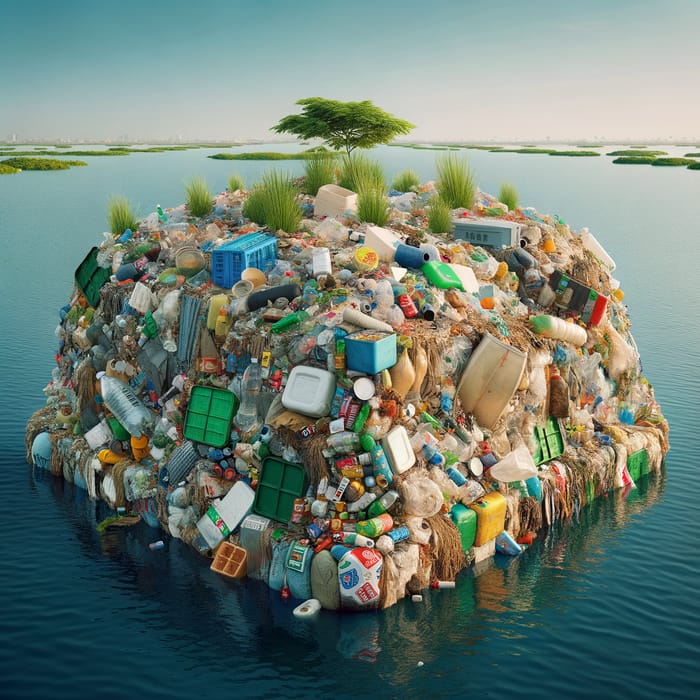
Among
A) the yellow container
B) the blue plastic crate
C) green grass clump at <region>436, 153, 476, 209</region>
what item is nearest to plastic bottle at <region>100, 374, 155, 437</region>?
the blue plastic crate

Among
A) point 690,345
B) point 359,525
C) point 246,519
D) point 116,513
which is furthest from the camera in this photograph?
point 690,345

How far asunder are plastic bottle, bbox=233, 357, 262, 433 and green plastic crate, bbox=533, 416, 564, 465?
182 inches

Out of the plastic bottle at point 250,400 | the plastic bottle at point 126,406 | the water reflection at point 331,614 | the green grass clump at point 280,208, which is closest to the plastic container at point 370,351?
the plastic bottle at point 250,400

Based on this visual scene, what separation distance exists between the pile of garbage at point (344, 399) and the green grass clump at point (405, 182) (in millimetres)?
4341

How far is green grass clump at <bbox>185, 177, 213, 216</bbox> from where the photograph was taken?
16562mm

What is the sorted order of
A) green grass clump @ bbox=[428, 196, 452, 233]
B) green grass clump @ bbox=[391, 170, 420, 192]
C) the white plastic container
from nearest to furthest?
the white plastic container → green grass clump @ bbox=[428, 196, 452, 233] → green grass clump @ bbox=[391, 170, 420, 192]

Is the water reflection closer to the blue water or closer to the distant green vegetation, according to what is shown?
the blue water

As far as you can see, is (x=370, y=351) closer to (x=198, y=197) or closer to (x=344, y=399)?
(x=344, y=399)

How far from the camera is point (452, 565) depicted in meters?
10.6

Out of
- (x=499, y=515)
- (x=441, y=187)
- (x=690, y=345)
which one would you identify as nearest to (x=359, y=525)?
(x=499, y=515)

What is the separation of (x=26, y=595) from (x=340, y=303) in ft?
19.2

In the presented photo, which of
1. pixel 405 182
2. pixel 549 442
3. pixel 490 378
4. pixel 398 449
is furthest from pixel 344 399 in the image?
pixel 405 182

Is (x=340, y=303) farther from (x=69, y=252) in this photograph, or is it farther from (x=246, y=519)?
(x=69, y=252)

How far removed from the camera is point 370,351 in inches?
410
